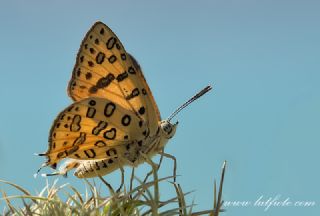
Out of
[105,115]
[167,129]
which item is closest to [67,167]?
[105,115]

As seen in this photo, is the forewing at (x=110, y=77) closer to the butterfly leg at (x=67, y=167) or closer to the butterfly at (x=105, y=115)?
the butterfly at (x=105, y=115)

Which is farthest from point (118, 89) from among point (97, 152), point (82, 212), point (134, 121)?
point (82, 212)

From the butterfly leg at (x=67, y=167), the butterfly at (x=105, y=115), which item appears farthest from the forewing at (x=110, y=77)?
the butterfly leg at (x=67, y=167)

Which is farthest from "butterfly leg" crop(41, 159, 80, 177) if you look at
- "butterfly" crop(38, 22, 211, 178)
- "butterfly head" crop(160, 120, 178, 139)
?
"butterfly head" crop(160, 120, 178, 139)

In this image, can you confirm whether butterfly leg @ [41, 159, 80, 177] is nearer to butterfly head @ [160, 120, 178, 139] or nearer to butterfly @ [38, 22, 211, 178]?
butterfly @ [38, 22, 211, 178]

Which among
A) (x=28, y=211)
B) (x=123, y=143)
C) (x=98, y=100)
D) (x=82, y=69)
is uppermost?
(x=82, y=69)

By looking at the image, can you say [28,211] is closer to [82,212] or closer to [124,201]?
[82,212]

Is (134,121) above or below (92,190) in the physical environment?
above

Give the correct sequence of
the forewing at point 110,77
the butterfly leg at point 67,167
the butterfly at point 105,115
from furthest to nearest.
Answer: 1. the forewing at point 110,77
2. the butterfly at point 105,115
3. the butterfly leg at point 67,167
